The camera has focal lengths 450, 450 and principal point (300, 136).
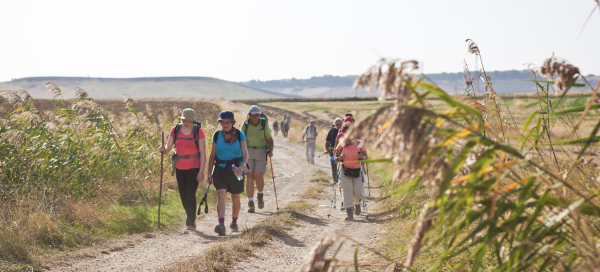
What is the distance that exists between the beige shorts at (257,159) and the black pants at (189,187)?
186 centimetres

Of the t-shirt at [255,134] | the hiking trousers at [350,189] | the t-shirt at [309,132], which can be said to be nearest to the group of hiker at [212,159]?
the t-shirt at [255,134]

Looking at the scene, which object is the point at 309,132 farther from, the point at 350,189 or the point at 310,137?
the point at 350,189

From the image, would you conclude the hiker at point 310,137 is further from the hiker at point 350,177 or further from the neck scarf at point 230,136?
the neck scarf at point 230,136

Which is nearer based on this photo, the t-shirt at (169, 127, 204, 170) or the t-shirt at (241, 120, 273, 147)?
the t-shirt at (169, 127, 204, 170)

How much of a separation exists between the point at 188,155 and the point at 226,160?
60 centimetres

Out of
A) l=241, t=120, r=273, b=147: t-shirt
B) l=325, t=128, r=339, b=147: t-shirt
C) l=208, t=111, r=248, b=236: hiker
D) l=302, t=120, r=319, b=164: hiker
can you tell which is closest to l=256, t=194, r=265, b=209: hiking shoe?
l=241, t=120, r=273, b=147: t-shirt

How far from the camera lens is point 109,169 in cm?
862

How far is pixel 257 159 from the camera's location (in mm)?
9008

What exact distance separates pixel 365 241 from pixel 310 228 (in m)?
1.21

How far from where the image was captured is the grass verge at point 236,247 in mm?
4816

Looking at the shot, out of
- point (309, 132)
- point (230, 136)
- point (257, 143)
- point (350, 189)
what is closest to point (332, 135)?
point (257, 143)

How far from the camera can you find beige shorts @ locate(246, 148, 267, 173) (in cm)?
898

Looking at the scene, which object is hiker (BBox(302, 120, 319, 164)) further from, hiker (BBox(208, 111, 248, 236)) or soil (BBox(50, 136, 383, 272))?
hiker (BBox(208, 111, 248, 236))

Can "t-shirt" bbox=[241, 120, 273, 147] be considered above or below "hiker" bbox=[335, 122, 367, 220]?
above
